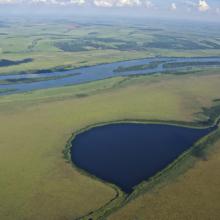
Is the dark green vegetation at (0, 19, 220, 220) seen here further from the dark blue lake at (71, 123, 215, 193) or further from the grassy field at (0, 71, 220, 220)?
the dark blue lake at (71, 123, 215, 193)

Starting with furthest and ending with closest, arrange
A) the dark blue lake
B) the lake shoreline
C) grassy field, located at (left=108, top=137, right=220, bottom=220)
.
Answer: the dark blue lake
the lake shoreline
grassy field, located at (left=108, top=137, right=220, bottom=220)

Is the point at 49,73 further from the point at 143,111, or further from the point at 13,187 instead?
the point at 13,187

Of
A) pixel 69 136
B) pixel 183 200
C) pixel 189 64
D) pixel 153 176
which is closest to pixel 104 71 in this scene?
pixel 189 64

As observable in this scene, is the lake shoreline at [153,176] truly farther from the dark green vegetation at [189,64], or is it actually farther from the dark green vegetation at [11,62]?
the dark green vegetation at [11,62]

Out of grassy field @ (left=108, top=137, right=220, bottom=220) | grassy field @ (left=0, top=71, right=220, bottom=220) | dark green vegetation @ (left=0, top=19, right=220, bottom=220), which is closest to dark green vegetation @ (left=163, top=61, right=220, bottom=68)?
dark green vegetation @ (left=0, top=19, right=220, bottom=220)

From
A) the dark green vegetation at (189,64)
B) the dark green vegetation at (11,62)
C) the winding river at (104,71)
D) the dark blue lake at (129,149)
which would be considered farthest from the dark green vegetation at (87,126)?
the dark green vegetation at (189,64)
